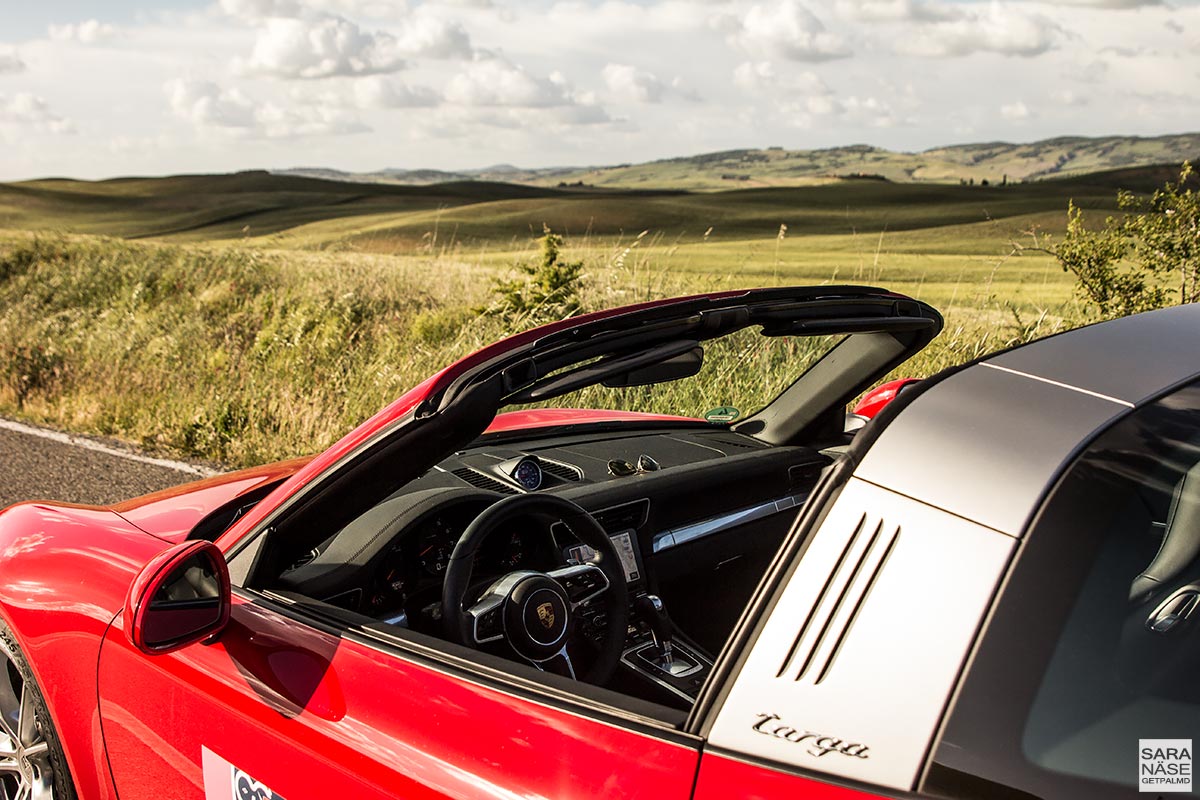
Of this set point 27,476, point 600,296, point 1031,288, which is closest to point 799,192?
point 1031,288

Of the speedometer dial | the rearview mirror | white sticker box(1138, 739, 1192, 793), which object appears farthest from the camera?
the speedometer dial

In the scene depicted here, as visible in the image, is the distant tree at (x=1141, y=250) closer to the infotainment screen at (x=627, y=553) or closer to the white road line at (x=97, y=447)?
the infotainment screen at (x=627, y=553)

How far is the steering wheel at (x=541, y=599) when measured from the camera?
2145mm

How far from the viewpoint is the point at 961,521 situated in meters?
1.28

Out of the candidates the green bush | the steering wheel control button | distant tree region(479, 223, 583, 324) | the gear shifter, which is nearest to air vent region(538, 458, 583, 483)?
the gear shifter

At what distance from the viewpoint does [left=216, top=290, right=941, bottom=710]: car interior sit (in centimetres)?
207

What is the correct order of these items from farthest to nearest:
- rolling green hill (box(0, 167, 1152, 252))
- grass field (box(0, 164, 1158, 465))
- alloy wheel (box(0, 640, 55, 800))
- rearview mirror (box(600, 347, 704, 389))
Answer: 1. rolling green hill (box(0, 167, 1152, 252))
2. grass field (box(0, 164, 1158, 465))
3. alloy wheel (box(0, 640, 55, 800))
4. rearview mirror (box(600, 347, 704, 389))

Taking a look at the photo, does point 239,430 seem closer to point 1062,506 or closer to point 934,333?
point 934,333

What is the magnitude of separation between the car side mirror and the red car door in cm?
9

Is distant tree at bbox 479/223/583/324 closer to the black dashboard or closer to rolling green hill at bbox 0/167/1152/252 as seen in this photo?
the black dashboard

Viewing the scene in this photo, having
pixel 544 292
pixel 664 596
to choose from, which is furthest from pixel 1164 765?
pixel 544 292

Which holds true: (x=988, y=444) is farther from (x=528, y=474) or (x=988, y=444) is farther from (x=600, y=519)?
(x=528, y=474)

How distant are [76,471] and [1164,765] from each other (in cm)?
686

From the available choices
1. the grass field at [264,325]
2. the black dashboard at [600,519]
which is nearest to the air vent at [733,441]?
the black dashboard at [600,519]
